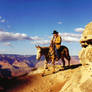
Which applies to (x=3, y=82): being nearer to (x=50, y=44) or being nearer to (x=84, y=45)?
(x=50, y=44)

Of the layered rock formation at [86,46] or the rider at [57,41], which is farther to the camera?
the rider at [57,41]

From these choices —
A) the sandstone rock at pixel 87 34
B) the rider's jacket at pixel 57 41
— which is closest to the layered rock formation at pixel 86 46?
the sandstone rock at pixel 87 34

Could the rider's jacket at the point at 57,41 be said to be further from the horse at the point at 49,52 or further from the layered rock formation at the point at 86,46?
the layered rock formation at the point at 86,46

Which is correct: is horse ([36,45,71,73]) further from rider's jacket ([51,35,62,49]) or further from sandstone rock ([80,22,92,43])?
sandstone rock ([80,22,92,43])

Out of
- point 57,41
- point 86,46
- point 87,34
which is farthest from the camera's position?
point 57,41

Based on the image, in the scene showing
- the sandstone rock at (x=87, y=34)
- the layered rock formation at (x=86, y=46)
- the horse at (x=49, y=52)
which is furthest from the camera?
the horse at (x=49, y=52)

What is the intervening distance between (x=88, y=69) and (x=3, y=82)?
1090 cm

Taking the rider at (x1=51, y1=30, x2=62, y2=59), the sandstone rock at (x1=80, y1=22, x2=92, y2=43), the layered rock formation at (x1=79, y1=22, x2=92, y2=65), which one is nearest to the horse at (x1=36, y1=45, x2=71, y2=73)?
the rider at (x1=51, y1=30, x2=62, y2=59)

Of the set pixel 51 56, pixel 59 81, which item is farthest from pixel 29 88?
pixel 51 56

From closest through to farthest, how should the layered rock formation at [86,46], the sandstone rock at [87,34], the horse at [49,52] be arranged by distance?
the layered rock formation at [86,46] < the sandstone rock at [87,34] < the horse at [49,52]

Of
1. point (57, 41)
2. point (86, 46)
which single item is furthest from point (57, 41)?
point (86, 46)

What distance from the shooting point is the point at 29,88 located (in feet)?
49.2

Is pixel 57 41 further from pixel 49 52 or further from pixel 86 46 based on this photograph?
pixel 86 46

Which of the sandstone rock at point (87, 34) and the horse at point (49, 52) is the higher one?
the sandstone rock at point (87, 34)
